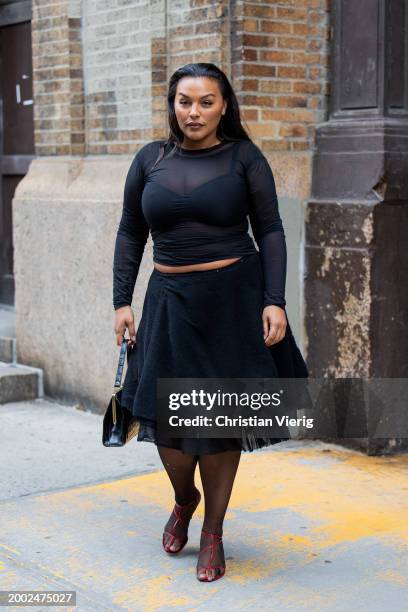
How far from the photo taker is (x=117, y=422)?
409cm

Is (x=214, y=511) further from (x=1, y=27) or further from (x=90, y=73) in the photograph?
(x=1, y=27)

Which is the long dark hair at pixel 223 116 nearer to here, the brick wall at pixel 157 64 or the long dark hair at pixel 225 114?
the long dark hair at pixel 225 114

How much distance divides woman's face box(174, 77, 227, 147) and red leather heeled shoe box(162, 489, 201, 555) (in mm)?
1415

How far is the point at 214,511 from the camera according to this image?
402 centimetres

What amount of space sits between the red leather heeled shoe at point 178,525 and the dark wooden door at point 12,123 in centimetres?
449

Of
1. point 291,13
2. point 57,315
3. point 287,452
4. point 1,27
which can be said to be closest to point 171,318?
point 287,452

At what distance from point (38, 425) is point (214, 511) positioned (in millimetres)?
2659

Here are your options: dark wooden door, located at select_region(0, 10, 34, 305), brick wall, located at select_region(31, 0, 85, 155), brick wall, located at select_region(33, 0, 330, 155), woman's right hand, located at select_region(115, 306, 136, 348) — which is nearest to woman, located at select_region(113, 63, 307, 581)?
woman's right hand, located at select_region(115, 306, 136, 348)

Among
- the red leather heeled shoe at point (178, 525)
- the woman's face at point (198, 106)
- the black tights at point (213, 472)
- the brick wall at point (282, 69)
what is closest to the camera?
the woman's face at point (198, 106)

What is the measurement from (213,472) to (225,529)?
635 millimetres

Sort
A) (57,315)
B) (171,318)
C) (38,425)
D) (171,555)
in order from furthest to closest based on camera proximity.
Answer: (57,315), (38,425), (171,555), (171,318)

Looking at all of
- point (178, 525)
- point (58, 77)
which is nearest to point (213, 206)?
point (178, 525)

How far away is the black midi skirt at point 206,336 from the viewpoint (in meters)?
3.94

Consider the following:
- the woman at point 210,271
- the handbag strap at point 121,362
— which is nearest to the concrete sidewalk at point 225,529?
the woman at point 210,271
